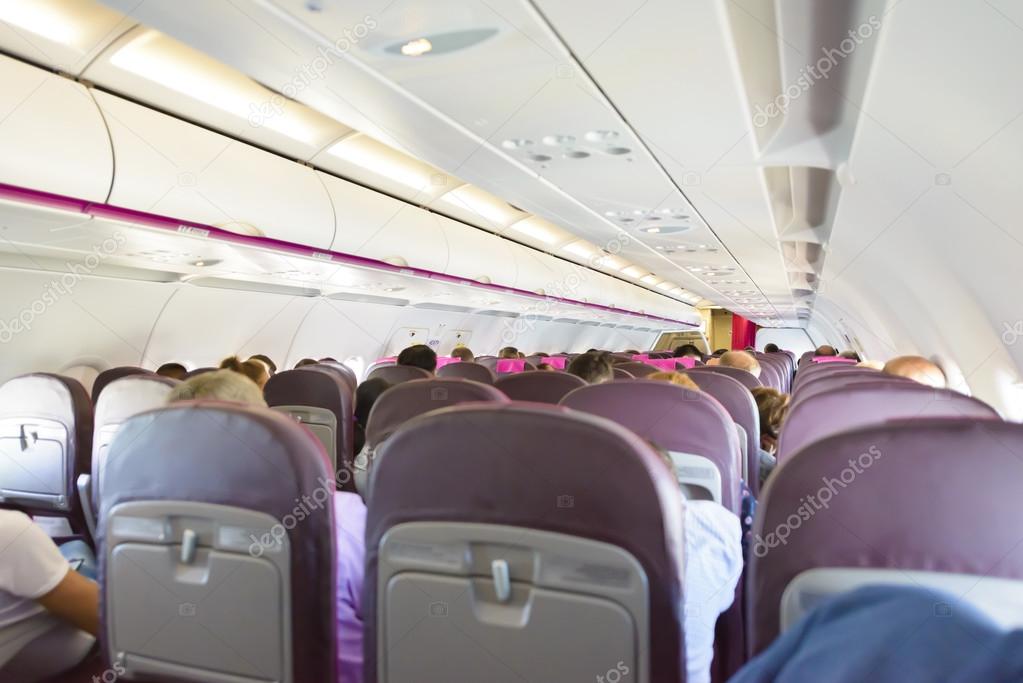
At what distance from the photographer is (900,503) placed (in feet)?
4.35

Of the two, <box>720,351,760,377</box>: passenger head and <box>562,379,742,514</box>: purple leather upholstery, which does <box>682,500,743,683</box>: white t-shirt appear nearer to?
<box>562,379,742,514</box>: purple leather upholstery

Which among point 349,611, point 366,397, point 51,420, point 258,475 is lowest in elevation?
point 349,611

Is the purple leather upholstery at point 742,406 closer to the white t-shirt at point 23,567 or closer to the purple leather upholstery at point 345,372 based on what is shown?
the purple leather upholstery at point 345,372

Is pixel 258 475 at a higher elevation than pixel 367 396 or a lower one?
higher

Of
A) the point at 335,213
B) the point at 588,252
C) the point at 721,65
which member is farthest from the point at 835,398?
the point at 588,252

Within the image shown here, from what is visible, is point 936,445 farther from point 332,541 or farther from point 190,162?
point 190,162

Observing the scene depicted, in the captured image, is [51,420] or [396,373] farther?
[396,373]

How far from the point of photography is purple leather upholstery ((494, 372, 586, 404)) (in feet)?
14.4

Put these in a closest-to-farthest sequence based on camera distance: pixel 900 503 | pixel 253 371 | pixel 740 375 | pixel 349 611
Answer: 1. pixel 900 503
2. pixel 349 611
3. pixel 253 371
4. pixel 740 375

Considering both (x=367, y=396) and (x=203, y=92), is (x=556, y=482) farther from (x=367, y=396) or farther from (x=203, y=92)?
(x=203, y=92)

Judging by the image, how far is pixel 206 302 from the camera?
8805 mm

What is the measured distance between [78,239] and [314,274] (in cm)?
305

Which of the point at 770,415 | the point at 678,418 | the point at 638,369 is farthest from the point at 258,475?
the point at 638,369

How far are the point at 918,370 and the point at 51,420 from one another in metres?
5.06
